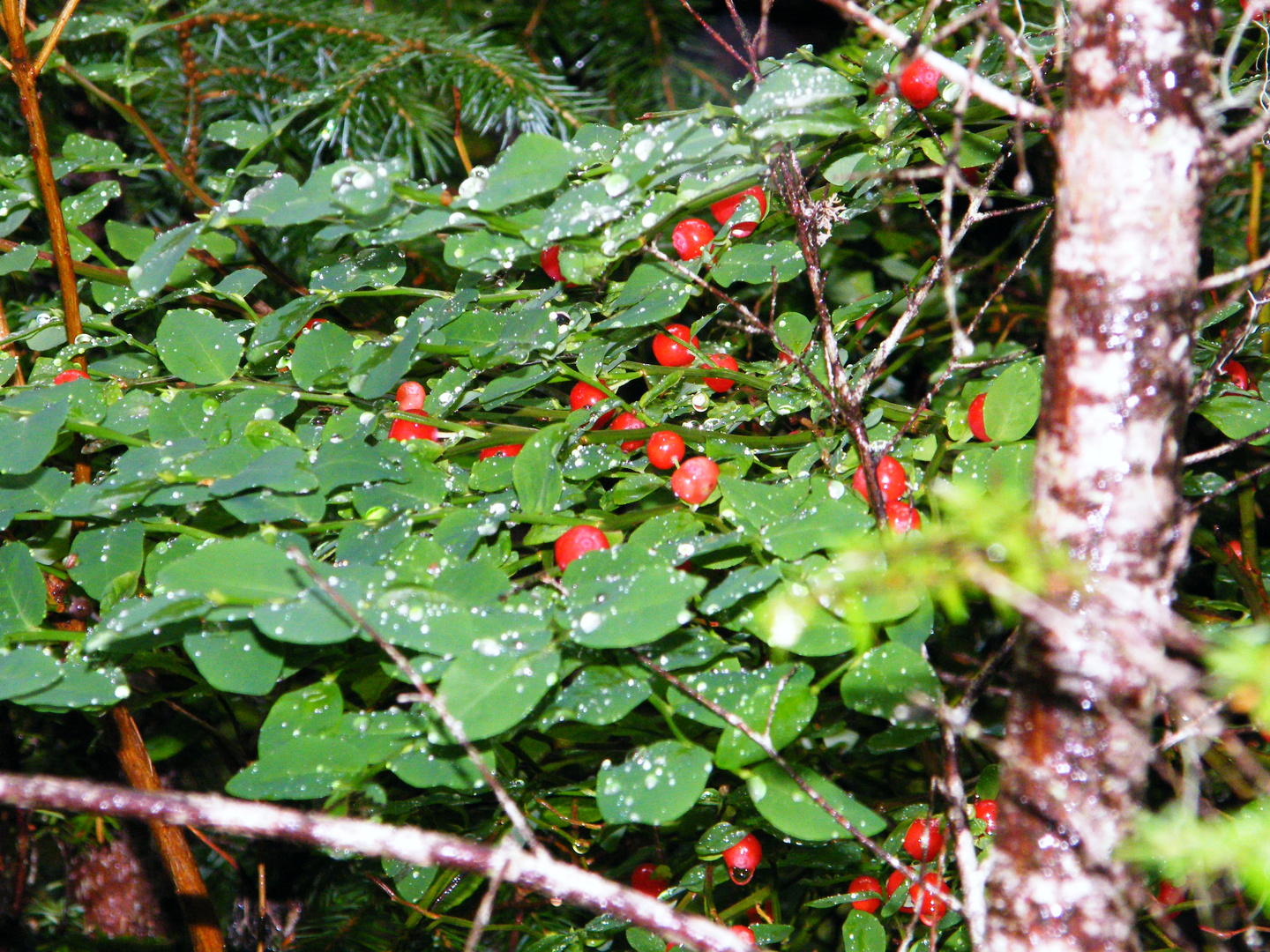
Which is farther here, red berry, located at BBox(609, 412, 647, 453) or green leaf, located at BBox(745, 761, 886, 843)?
red berry, located at BBox(609, 412, 647, 453)

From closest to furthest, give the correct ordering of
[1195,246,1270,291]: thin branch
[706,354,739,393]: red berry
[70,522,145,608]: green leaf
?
1. [1195,246,1270,291]: thin branch
2. [70,522,145,608]: green leaf
3. [706,354,739,393]: red berry

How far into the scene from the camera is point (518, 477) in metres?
0.53

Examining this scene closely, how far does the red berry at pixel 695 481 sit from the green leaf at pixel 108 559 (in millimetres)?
310

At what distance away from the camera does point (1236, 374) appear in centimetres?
71

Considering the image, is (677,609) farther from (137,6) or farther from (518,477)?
(137,6)

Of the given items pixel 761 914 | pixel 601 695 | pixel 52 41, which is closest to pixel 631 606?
pixel 601 695

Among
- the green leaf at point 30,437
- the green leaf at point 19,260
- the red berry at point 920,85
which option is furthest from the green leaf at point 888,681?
the green leaf at point 19,260

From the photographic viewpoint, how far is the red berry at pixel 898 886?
1.96 feet

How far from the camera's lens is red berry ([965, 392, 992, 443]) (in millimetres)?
586

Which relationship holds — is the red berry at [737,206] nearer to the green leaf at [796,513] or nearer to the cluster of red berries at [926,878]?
the green leaf at [796,513]

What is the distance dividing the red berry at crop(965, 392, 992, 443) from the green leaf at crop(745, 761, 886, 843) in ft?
0.79

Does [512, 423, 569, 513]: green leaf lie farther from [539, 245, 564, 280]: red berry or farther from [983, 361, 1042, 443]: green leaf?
[983, 361, 1042, 443]: green leaf

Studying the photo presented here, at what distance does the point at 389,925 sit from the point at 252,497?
1.77ft

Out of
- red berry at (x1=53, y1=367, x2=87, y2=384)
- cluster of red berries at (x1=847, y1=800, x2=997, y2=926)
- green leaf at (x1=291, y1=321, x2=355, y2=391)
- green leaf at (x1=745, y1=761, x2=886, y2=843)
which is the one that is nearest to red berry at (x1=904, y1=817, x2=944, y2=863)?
cluster of red berries at (x1=847, y1=800, x2=997, y2=926)
